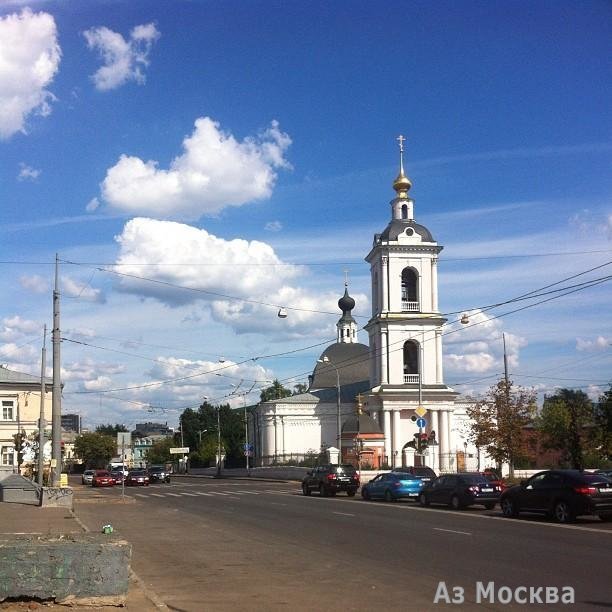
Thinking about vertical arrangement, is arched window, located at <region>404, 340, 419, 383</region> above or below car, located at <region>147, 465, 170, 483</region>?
above

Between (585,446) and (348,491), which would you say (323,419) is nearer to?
(585,446)

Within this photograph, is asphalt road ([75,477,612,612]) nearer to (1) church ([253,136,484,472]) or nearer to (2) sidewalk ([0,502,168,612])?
(2) sidewalk ([0,502,168,612])

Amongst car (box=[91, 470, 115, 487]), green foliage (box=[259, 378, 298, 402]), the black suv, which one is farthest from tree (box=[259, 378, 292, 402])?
the black suv

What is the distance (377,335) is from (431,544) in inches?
2386

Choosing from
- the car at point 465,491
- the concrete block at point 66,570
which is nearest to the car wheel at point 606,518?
the car at point 465,491

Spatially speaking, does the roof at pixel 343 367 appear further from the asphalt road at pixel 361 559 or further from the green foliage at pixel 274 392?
the asphalt road at pixel 361 559

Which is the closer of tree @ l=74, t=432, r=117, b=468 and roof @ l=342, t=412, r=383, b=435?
roof @ l=342, t=412, r=383, b=435

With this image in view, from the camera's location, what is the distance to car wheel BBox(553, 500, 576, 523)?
22672 millimetres

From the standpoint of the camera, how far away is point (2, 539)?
33.9 feet

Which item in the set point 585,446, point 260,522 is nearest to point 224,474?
point 585,446

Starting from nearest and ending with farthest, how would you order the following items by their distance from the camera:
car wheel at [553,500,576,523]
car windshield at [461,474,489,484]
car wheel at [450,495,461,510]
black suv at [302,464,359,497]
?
car wheel at [553,500,576,523] → car windshield at [461,474,489,484] → car wheel at [450,495,461,510] → black suv at [302,464,359,497]

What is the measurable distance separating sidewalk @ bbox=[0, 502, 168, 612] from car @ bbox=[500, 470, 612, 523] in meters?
12.2

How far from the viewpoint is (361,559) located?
15289 millimetres

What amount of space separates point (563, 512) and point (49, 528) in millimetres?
13451
